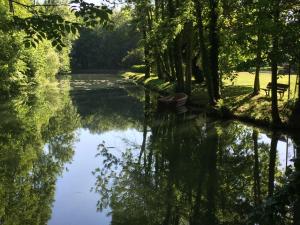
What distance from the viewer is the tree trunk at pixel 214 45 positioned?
2475cm

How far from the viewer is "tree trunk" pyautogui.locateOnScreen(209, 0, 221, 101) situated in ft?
81.2

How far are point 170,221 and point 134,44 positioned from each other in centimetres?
10378

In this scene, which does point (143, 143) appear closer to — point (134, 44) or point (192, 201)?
point (192, 201)

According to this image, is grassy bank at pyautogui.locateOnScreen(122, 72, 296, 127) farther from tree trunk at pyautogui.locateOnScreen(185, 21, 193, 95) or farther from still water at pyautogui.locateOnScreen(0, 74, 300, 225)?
tree trunk at pyautogui.locateOnScreen(185, 21, 193, 95)

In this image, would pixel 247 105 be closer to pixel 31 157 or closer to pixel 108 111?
pixel 108 111

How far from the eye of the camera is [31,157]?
1631cm

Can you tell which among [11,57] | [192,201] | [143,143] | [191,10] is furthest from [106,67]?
[192,201]

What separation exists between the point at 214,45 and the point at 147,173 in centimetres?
1333

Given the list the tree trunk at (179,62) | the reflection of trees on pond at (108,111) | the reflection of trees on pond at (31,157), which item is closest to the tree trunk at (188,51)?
the tree trunk at (179,62)

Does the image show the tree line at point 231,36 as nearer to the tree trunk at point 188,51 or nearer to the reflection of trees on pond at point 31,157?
the tree trunk at point 188,51

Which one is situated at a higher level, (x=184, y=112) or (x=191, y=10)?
(x=191, y=10)

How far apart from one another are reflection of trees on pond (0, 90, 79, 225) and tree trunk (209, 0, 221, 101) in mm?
8912

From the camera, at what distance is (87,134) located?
2297cm

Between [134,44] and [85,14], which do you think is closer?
[85,14]
